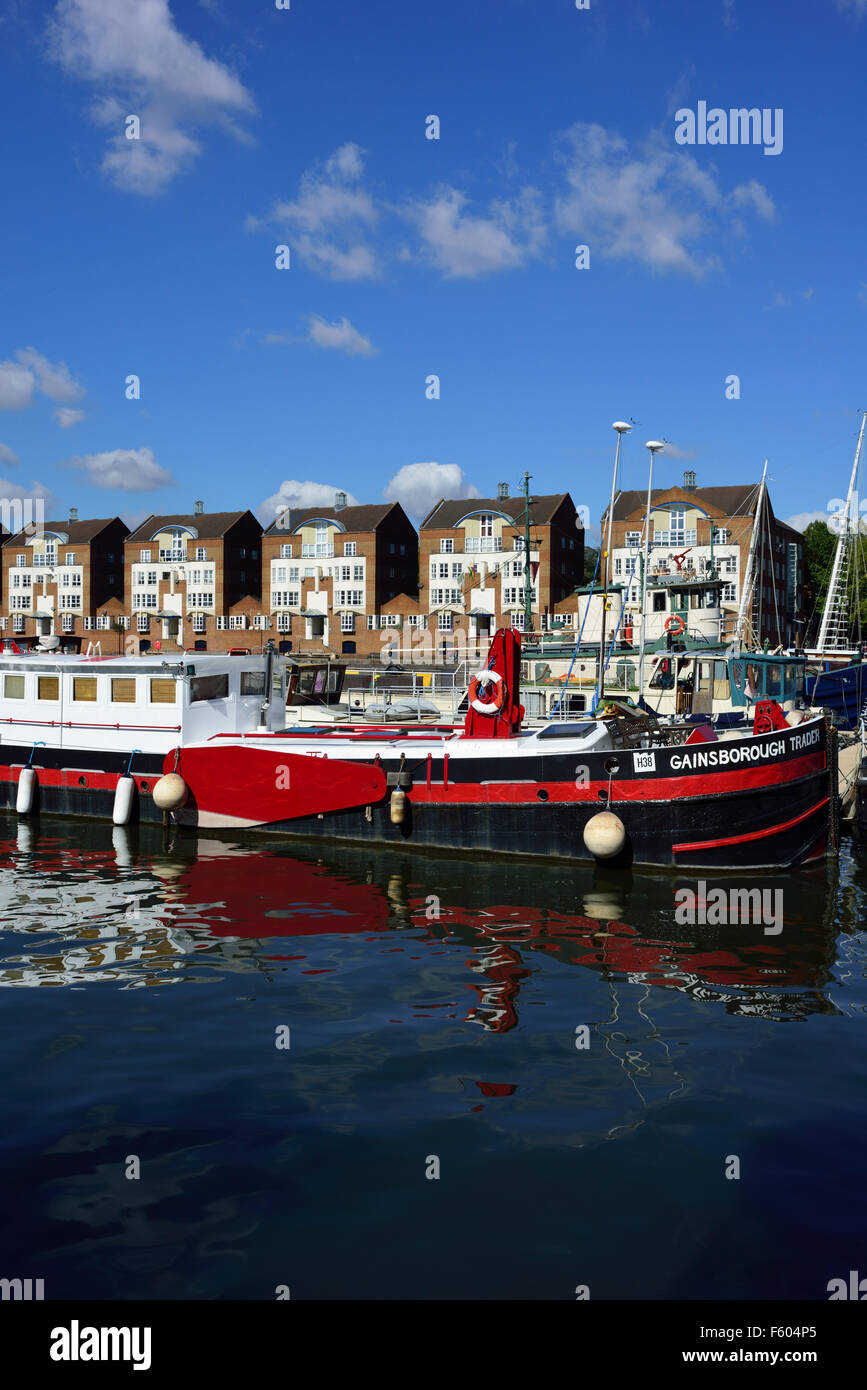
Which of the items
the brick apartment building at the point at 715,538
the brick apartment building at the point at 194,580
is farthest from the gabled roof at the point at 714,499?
the brick apartment building at the point at 194,580

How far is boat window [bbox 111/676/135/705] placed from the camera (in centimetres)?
2538

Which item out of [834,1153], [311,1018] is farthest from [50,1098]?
[834,1153]

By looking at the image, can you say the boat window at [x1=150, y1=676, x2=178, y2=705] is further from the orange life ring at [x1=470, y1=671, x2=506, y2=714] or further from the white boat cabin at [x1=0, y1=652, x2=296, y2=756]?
the orange life ring at [x1=470, y1=671, x2=506, y2=714]

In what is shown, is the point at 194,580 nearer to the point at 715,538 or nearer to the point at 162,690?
the point at 715,538

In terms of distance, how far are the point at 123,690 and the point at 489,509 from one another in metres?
58.7

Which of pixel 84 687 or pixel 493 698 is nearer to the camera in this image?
pixel 493 698

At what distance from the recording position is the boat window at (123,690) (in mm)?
25375

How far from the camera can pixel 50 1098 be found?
364 inches

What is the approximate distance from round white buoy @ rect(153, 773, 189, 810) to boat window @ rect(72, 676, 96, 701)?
4381 mm

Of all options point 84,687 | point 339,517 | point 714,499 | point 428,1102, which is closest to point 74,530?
point 339,517

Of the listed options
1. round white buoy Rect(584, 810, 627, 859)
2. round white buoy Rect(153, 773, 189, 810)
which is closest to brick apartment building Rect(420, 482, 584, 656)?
round white buoy Rect(153, 773, 189, 810)

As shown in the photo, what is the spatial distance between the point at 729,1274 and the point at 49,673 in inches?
947

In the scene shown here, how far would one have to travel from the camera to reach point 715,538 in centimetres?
7200
